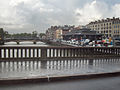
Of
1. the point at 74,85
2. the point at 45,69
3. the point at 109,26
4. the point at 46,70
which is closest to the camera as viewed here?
the point at 74,85

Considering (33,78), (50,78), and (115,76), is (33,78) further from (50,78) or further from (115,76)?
(115,76)

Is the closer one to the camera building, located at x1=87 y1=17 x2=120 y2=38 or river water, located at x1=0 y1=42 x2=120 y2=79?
river water, located at x1=0 y1=42 x2=120 y2=79

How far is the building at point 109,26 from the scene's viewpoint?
10635cm

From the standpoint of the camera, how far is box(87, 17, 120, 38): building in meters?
106

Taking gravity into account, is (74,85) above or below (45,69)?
below

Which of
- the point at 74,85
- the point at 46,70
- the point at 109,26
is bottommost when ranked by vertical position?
the point at 74,85

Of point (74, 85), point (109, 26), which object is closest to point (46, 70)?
point (74, 85)

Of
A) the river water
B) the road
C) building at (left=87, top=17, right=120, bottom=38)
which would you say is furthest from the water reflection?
building at (left=87, top=17, right=120, bottom=38)

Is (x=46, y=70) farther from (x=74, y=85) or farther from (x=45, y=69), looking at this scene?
(x=74, y=85)

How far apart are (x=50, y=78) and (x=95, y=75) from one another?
230 centimetres

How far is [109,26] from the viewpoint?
116 metres

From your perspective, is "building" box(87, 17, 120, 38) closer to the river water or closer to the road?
the river water

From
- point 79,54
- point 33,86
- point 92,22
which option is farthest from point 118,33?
point 33,86

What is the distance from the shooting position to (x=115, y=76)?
23.9 feet
